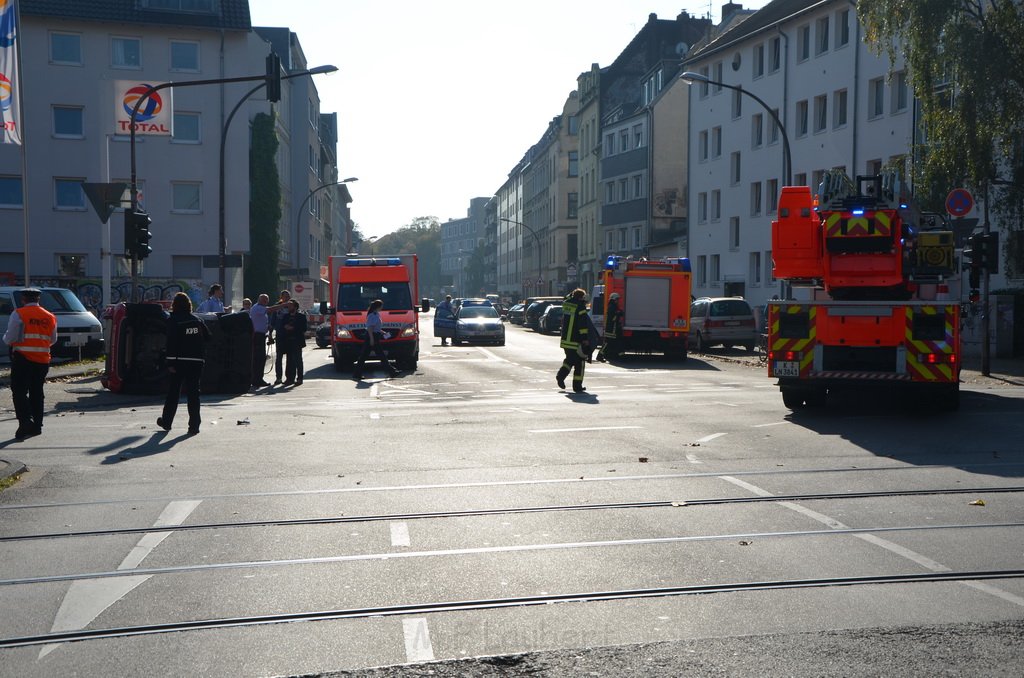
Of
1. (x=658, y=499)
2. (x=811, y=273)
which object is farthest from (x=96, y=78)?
A: (x=658, y=499)

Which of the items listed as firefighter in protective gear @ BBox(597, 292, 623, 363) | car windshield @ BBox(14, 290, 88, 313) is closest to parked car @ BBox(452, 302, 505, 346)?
firefighter in protective gear @ BBox(597, 292, 623, 363)

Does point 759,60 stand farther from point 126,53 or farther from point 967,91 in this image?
point 126,53

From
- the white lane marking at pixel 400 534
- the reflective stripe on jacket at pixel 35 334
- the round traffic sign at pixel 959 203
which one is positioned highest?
the round traffic sign at pixel 959 203

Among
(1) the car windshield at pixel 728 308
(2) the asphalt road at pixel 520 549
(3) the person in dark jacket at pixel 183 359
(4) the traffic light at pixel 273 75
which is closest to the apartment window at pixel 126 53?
(4) the traffic light at pixel 273 75

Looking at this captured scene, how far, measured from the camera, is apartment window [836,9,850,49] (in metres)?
44.6

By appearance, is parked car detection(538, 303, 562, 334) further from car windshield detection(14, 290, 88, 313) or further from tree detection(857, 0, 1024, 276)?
tree detection(857, 0, 1024, 276)

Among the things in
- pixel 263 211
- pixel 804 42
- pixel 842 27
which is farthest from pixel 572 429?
pixel 263 211

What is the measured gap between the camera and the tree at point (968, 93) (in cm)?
2508

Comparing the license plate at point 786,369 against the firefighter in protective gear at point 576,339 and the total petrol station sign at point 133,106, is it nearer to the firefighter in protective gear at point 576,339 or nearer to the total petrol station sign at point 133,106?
the firefighter in protective gear at point 576,339

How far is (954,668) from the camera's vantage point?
4.71 meters

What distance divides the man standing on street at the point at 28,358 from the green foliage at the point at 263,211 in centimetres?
4296

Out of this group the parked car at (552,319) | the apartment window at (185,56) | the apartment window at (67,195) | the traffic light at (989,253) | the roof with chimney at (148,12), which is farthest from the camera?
the parked car at (552,319)

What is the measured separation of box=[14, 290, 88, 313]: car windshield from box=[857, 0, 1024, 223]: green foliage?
21019mm

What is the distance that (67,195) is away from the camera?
48500 mm
